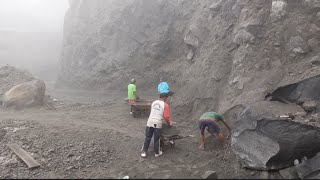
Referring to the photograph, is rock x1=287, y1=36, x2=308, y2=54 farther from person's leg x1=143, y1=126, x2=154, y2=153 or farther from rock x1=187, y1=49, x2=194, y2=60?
person's leg x1=143, y1=126, x2=154, y2=153

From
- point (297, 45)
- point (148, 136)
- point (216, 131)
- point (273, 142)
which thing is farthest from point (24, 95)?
point (297, 45)

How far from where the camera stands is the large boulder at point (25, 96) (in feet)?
45.5

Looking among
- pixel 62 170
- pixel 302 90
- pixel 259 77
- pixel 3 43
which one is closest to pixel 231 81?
pixel 259 77

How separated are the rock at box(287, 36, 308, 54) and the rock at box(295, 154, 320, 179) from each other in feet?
15.9

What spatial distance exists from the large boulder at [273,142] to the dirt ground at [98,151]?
0.36 metres

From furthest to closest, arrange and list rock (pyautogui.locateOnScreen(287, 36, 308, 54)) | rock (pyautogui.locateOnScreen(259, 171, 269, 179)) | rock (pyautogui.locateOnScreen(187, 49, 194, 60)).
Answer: rock (pyautogui.locateOnScreen(187, 49, 194, 60)) → rock (pyautogui.locateOnScreen(287, 36, 308, 54)) → rock (pyautogui.locateOnScreen(259, 171, 269, 179))

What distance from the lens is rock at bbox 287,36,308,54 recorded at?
10.4m

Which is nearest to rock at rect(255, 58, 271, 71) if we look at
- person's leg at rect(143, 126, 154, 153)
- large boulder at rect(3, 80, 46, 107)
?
person's leg at rect(143, 126, 154, 153)

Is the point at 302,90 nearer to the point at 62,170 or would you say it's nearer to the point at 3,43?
the point at 62,170

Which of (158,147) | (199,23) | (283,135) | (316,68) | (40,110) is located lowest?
(40,110)

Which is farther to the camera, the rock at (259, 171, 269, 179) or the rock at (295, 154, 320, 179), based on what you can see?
the rock at (259, 171, 269, 179)

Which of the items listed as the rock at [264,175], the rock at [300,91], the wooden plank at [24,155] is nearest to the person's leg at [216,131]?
the rock at [264,175]

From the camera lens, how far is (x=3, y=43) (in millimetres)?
35219

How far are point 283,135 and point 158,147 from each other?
3009 mm
